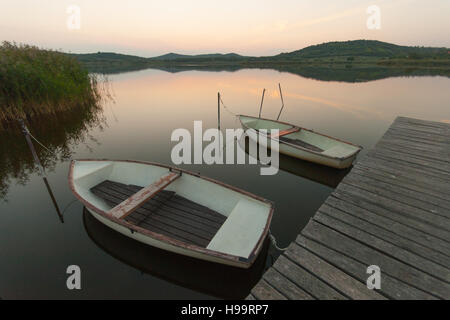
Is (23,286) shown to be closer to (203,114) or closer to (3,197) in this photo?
(3,197)

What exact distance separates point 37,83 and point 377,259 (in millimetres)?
25457

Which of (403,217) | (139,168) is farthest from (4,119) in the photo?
(403,217)

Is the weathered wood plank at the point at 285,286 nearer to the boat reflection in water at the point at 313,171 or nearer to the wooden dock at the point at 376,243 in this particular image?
the wooden dock at the point at 376,243

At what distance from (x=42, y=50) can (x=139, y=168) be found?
24.5 meters

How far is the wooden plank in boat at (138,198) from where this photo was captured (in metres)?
6.27

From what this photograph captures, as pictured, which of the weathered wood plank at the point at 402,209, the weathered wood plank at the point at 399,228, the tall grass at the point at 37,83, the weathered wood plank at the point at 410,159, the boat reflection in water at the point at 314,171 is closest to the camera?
the weathered wood plank at the point at 399,228

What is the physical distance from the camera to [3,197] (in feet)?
30.8

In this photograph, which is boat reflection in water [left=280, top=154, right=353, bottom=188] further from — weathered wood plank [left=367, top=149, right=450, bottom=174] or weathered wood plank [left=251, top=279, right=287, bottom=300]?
weathered wood plank [left=251, top=279, right=287, bottom=300]

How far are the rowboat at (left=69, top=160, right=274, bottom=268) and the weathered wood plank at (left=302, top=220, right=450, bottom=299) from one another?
1.39 meters

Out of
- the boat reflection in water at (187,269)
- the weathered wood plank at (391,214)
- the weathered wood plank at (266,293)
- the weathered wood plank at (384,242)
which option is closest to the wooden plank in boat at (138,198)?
the boat reflection in water at (187,269)

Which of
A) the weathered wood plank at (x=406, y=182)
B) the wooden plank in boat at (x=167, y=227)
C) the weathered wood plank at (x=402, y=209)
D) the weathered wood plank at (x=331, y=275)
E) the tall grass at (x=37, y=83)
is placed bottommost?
the wooden plank in boat at (x=167, y=227)

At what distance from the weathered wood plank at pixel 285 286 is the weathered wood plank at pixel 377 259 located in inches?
49.0

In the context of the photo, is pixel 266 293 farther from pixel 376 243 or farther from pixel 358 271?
pixel 376 243

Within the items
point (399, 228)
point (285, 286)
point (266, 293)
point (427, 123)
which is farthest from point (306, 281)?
point (427, 123)
